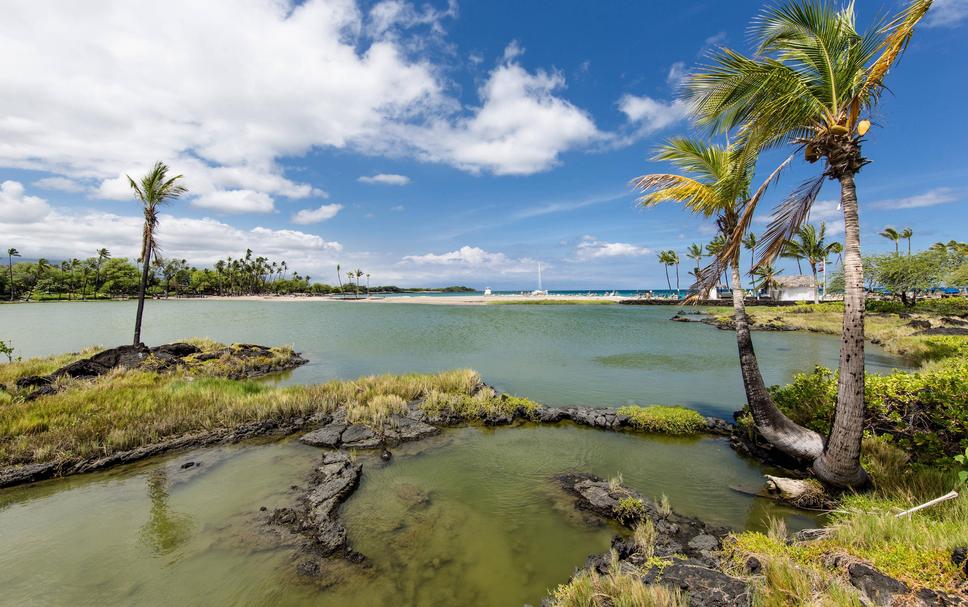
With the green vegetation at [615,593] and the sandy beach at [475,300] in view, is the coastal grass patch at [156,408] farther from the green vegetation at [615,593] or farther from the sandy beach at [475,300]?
the sandy beach at [475,300]

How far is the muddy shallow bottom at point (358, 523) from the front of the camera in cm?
591

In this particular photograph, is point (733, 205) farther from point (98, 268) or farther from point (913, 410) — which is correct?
point (98, 268)

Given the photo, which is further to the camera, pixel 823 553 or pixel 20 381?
pixel 20 381

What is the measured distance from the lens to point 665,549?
6.27 meters

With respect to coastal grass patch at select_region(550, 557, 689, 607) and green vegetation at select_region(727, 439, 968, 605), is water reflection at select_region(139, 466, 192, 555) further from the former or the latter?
green vegetation at select_region(727, 439, 968, 605)

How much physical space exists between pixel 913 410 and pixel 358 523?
13.4 meters

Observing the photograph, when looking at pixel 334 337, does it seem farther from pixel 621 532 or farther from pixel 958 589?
pixel 958 589

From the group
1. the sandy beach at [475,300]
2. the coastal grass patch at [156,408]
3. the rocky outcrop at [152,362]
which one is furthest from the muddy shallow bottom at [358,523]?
the sandy beach at [475,300]

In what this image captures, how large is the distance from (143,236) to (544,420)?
87.3ft

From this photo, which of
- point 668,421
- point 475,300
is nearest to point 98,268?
point 475,300

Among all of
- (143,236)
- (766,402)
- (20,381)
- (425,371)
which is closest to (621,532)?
(766,402)

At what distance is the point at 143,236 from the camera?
75.9 feet

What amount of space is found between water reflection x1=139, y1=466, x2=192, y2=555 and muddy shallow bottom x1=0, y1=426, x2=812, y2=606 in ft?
0.11

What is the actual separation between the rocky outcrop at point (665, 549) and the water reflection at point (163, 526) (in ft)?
24.8
